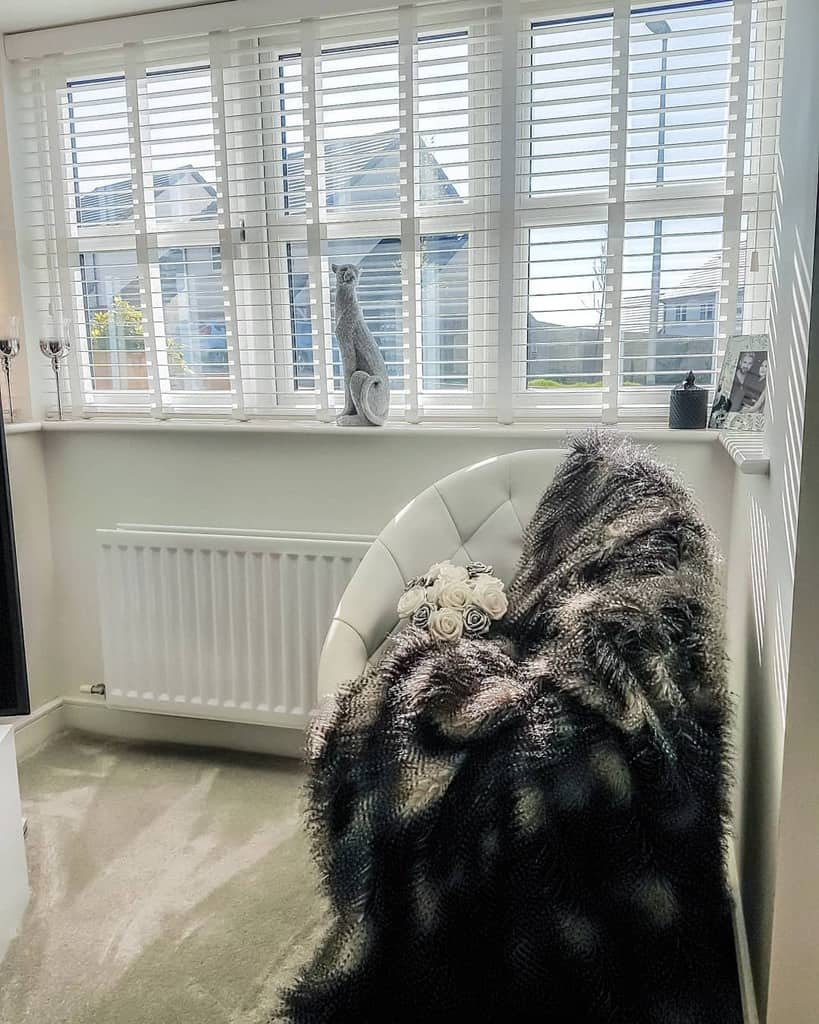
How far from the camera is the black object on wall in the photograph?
166 centimetres

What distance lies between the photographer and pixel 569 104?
1.93 m

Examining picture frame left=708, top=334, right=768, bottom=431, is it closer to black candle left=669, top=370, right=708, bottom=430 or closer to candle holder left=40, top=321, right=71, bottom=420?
black candle left=669, top=370, right=708, bottom=430

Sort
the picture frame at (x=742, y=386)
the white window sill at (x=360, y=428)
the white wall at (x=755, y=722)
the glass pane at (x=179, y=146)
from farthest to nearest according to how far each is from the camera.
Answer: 1. the glass pane at (x=179, y=146)
2. the white window sill at (x=360, y=428)
3. the picture frame at (x=742, y=386)
4. the white wall at (x=755, y=722)

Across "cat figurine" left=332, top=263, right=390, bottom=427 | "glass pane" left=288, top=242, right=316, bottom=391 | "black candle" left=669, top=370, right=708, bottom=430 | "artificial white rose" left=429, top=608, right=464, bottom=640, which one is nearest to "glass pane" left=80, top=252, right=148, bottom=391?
"glass pane" left=288, top=242, right=316, bottom=391

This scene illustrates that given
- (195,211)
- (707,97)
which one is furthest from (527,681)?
(195,211)

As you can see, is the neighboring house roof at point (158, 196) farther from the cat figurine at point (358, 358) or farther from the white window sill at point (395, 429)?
the white window sill at point (395, 429)

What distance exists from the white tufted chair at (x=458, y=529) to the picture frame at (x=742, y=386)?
42 centimetres

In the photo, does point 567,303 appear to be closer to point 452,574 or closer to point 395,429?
point 395,429

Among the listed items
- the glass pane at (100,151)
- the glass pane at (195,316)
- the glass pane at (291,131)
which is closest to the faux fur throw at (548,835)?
the glass pane at (195,316)

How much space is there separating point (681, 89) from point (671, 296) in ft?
1.50

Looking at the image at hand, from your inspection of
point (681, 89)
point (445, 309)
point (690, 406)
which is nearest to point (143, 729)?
point (445, 309)

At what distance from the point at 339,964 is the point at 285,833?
80 centimetres

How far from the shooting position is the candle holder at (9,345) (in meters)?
2.30

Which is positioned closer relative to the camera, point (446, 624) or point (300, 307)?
point (446, 624)
